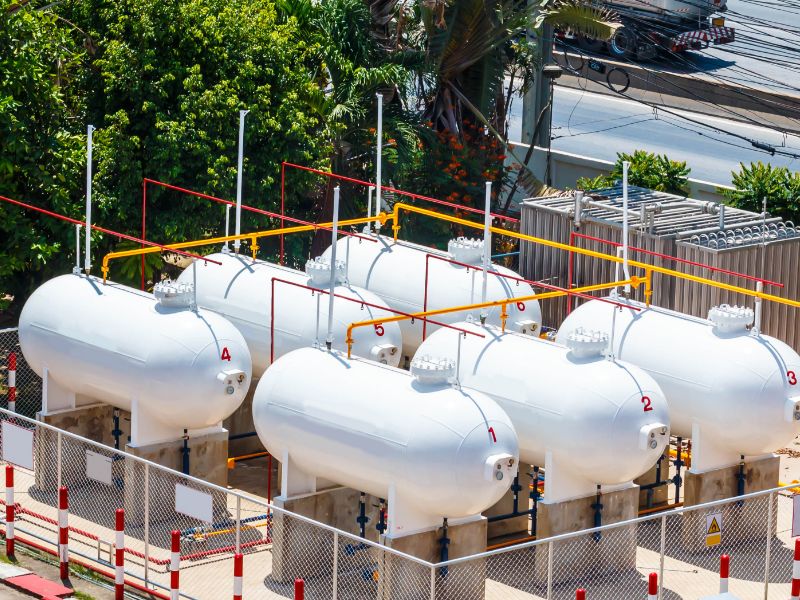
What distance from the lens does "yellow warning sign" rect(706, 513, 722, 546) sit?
23.5 meters

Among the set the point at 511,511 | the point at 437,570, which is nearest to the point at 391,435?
the point at 437,570

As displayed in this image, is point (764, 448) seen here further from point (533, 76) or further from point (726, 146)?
point (726, 146)

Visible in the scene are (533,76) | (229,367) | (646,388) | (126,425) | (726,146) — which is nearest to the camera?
(646,388)

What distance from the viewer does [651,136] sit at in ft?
184

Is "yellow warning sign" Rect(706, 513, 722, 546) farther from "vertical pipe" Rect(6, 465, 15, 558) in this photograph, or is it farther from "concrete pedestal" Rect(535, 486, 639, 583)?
"vertical pipe" Rect(6, 465, 15, 558)

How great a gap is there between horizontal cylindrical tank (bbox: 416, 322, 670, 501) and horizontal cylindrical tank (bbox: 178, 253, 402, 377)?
1.82m

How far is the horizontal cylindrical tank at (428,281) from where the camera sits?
28438mm

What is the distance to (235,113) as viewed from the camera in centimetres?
3325

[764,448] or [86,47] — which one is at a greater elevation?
[86,47]

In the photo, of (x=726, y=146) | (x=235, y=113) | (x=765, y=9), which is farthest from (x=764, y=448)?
(x=765, y=9)

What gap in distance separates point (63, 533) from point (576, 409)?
22.0ft

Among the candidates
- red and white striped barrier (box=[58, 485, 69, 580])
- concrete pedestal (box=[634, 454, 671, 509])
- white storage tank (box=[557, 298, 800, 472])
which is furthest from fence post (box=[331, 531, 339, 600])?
concrete pedestal (box=[634, 454, 671, 509])

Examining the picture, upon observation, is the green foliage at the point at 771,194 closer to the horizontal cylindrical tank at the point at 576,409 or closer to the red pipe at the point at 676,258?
the red pipe at the point at 676,258

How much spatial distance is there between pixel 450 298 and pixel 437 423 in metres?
6.85
